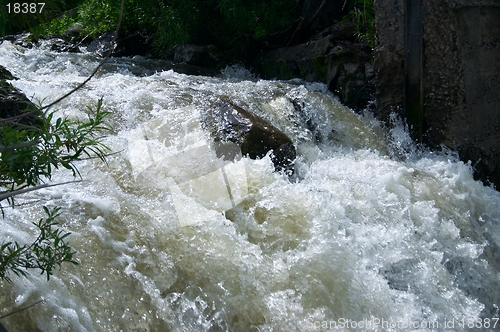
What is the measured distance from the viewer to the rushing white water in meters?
3.44

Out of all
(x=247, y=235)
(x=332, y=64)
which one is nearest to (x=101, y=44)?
(x=332, y=64)

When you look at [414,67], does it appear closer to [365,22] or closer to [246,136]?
[365,22]

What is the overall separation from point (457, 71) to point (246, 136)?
8.82ft

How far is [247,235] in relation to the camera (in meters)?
4.25

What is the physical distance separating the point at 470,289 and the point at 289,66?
4.73 metres

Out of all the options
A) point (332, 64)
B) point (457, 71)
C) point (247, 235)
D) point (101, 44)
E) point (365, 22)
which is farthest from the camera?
point (101, 44)

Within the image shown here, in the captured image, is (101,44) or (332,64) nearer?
(332,64)

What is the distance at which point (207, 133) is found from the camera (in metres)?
5.32

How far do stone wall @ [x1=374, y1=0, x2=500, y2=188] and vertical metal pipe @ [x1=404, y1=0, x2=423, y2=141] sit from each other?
6 centimetres

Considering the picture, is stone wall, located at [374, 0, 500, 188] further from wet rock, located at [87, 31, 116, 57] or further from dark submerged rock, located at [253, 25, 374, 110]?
wet rock, located at [87, 31, 116, 57]

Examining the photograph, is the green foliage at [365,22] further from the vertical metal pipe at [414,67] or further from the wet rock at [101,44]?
the wet rock at [101,44]

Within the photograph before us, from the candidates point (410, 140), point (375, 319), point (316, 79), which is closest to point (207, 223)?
point (375, 319)

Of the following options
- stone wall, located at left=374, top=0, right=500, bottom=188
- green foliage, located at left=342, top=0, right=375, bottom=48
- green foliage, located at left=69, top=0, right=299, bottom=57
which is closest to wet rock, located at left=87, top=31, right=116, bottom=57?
green foliage, located at left=69, top=0, right=299, bottom=57

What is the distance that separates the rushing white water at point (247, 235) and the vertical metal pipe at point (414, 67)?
0.62 meters
